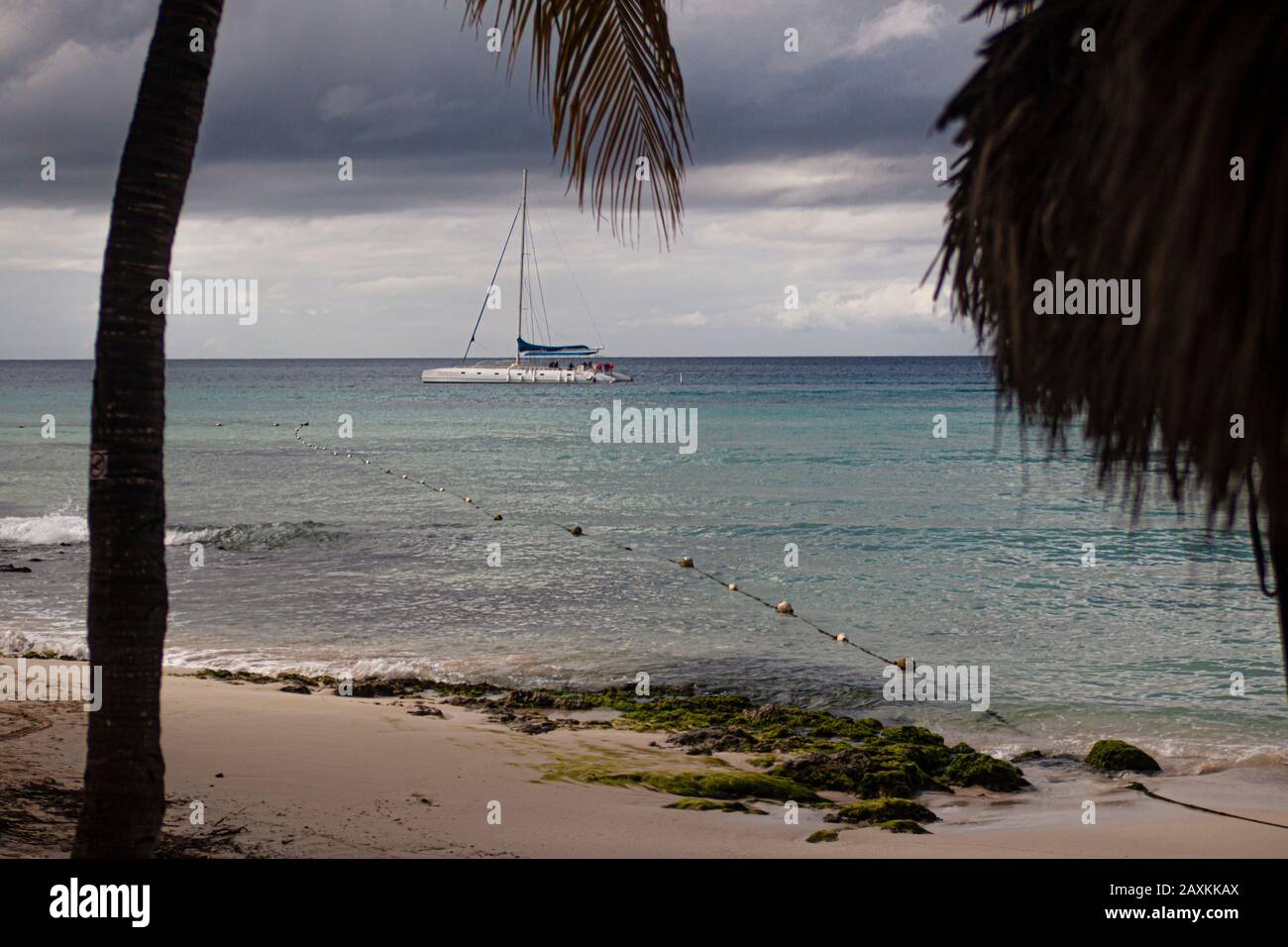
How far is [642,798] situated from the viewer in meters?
6.81

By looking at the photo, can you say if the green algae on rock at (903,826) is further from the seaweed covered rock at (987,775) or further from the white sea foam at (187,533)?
the white sea foam at (187,533)

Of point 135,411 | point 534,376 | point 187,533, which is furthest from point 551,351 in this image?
point 135,411

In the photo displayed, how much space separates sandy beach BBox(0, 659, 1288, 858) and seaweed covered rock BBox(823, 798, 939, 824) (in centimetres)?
11

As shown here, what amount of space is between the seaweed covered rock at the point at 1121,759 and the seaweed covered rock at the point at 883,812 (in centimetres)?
197

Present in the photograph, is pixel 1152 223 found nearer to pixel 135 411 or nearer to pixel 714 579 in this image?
pixel 135 411

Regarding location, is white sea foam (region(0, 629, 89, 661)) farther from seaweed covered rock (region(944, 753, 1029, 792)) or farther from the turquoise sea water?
seaweed covered rock (region(944, 753, 1029, 792))

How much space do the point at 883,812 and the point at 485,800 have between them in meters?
2.38

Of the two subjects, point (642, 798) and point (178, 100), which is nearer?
point (178, 100)

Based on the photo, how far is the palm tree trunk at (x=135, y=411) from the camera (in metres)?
3.60

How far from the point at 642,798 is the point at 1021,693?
511 centimetres

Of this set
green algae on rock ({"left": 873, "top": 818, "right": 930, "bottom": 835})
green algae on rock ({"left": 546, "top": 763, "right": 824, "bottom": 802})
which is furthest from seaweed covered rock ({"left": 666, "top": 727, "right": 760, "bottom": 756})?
green algae on rock ({"left": 873, "top": 818, "right": 930, "bottom": 835})

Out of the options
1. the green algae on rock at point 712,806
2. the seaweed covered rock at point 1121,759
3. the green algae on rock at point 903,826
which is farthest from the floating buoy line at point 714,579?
the green algae on rock at point 712,806
